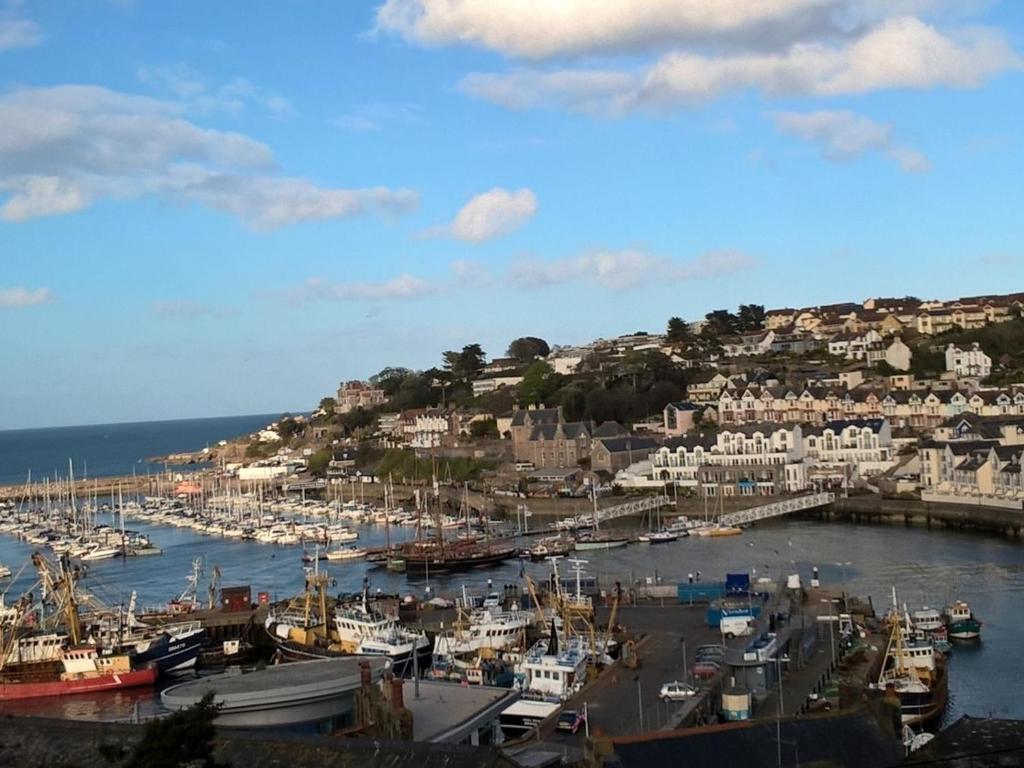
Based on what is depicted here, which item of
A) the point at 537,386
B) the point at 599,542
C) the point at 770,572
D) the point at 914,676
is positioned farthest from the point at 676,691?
the point at 537,386

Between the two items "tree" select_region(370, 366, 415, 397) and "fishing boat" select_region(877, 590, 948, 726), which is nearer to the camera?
"fishing boat" select_region(877, 590, 948, 726)

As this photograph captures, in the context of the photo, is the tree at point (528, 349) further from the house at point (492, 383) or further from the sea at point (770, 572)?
the sea at point (770, 572)

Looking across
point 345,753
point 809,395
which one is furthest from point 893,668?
point 809,395

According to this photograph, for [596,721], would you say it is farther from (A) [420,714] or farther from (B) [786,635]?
(B) [786,635]

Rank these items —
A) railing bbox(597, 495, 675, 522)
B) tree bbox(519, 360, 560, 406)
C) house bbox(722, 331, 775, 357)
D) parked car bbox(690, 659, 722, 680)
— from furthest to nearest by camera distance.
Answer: house bbox(722, 331, 775, 357)
tree bbox(519, 360, 560, 406)
railing bbox(597, 495, 675, 522)
parked car bbox(690, 659, 722, 680)

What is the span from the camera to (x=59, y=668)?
74.1 ft

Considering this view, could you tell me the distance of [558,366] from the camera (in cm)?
7862

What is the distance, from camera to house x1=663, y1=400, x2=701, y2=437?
57000 mm

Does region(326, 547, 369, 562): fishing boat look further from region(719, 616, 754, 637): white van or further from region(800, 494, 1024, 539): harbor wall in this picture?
region(719, 616, 754, 637): white van

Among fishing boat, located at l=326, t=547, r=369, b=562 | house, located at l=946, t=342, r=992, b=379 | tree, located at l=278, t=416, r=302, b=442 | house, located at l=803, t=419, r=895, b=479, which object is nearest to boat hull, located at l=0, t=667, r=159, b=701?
fishing boat, located at l=326, t=547, r=369, b=562

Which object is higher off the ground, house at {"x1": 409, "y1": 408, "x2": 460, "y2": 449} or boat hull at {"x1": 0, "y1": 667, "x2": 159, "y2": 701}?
house at {"x1": 409, "y1": 408, "x2": 460, "y2": 449}

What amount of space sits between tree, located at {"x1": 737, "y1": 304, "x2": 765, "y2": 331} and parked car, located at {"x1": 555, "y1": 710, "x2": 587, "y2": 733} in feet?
213

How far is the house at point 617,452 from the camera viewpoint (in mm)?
53156

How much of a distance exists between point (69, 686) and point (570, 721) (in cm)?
1163
